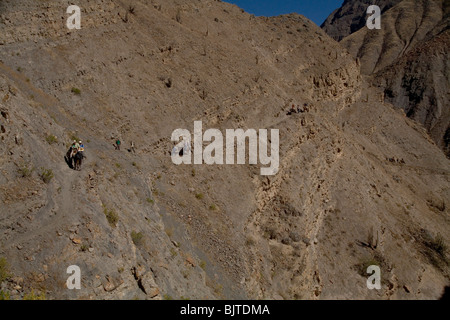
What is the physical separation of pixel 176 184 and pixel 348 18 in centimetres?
13815

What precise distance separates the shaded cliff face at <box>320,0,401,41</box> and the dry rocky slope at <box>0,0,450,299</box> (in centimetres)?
11017

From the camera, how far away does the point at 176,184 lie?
15844mm

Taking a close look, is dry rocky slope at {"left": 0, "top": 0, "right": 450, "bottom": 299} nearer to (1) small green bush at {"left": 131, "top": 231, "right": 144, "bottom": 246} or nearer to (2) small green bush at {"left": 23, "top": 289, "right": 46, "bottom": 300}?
(1) small green bush at {"left": 131, "top": 231, "right": 144, "bottom": 246}

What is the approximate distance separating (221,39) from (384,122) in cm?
2371

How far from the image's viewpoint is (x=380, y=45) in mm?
86812

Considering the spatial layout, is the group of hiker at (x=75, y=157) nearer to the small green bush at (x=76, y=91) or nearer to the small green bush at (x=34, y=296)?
the small green bush at (x=34, y=296)

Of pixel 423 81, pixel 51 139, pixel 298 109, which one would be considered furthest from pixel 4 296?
pixel 423 81

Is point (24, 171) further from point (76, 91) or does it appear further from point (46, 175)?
point (76, 91)

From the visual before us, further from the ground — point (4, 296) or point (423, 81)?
point (423, 81)

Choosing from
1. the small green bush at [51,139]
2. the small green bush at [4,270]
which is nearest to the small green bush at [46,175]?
the small green bush at [51,139]

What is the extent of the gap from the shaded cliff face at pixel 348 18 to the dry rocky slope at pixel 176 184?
110174 millimetres

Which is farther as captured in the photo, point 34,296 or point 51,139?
point 51,139

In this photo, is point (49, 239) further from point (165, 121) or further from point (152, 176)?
point (165, 121)

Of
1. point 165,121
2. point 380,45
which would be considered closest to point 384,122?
point 165,121
